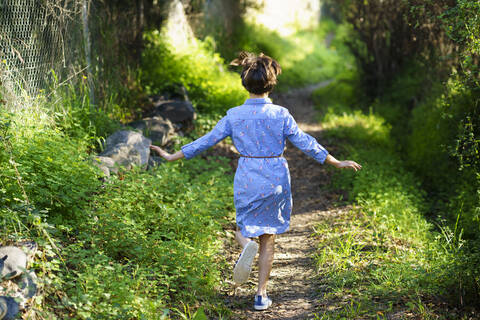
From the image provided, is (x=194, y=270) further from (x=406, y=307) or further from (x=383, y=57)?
(x=383, y=57)

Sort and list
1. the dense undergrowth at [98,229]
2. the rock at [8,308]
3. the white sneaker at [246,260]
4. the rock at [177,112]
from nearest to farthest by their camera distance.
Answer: the rock at [8,308] < the dense undergrowth at [98,229] < the white sneaker at [246,260] < the rock at [177,112]

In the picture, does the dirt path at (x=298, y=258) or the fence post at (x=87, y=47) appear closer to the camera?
the dirt path at (x=298, y=258)

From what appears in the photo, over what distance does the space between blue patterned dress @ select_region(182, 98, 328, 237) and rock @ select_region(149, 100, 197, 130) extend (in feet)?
12.9

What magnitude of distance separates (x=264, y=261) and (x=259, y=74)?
143 cm

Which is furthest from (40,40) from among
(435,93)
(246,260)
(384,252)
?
(435,93)

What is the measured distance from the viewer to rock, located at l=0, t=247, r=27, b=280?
9.93 ft

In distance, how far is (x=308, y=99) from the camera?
13.7 metres

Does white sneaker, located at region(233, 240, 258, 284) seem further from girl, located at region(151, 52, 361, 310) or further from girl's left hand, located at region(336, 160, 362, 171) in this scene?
girl's left hand, located at region(336, 160, 362, 171)

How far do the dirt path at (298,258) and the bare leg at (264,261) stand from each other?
8.3 inches

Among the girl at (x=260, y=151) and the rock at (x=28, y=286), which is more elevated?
the girl at (x=260, y=151)

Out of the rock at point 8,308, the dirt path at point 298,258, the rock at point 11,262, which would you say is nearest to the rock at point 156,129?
the dirt path at point 298,258

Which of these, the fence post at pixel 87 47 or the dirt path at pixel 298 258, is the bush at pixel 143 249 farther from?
the fence post at pixel 87 47

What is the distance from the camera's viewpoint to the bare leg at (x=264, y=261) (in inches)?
155

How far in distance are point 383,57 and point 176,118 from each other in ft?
18.3
